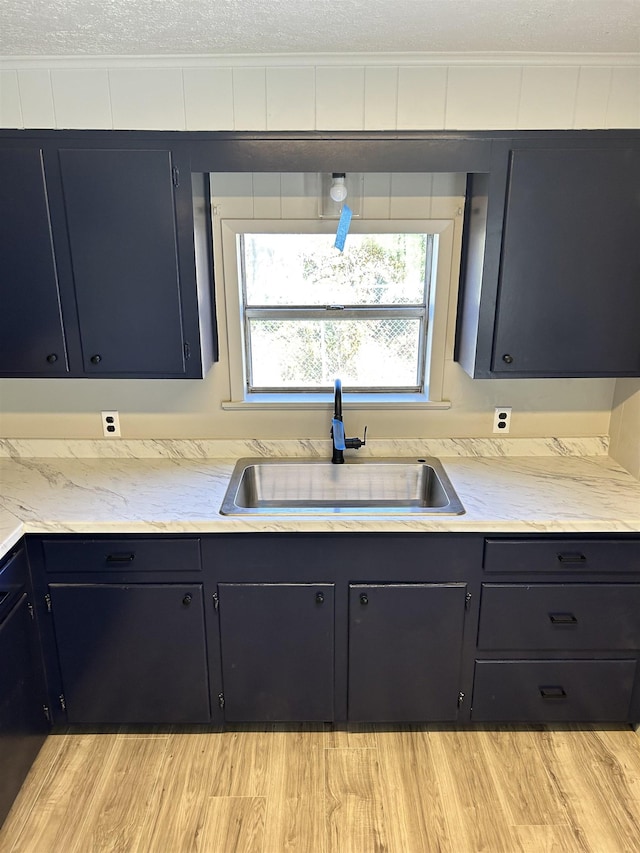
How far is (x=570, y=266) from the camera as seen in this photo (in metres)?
2.04

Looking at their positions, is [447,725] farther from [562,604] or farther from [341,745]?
[562,604]

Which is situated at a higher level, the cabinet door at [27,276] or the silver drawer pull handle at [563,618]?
the cabinet door at [27,276]

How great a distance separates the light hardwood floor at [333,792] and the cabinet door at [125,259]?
1.41m

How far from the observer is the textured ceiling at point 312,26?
5.08 ft

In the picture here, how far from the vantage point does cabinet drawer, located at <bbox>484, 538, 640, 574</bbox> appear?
2004 millimetres

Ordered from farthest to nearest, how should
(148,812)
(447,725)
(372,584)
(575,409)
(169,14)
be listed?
(575,409) < (447,725) < (372,584) < (148,812) < (169,14)

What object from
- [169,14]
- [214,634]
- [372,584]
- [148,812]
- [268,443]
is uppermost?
[169,14]

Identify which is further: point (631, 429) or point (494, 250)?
point (631, 429)

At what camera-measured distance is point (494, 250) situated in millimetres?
2045

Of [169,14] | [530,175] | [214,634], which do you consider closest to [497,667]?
[214,634]

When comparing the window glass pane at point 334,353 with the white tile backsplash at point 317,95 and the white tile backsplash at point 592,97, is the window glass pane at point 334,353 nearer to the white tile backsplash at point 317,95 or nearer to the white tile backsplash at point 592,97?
the white tile backsplash at point 317,95

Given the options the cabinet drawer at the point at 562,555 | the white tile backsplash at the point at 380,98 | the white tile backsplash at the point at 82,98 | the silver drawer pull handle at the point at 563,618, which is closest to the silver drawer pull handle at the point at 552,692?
the silver drawer pull handle at the point at 563,618

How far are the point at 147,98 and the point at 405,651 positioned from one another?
6.98ft

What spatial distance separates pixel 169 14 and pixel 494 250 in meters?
1.22
